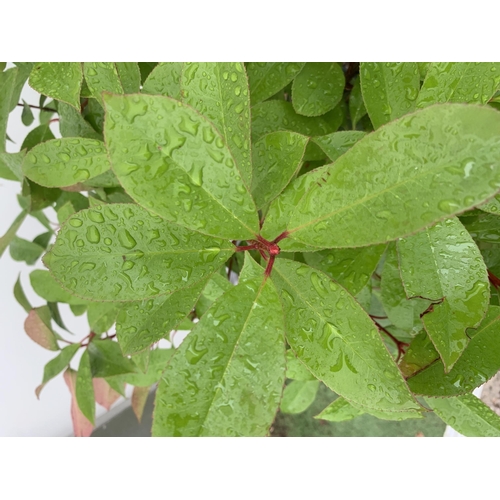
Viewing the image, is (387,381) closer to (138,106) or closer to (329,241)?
(329,241)

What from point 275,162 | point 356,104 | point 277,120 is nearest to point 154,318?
point 275,162

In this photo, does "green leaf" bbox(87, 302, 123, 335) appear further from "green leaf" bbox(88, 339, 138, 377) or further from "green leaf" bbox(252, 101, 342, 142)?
"green leaf" bbox(252, 101, 342, 142)

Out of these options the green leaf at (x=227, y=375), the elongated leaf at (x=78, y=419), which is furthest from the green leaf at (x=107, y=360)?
the green leaf at (x=227, y=375)

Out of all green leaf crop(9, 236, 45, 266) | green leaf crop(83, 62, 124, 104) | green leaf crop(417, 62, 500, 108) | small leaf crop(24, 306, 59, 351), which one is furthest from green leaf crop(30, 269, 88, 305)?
green leaf crop(417, 62, 500, 108)

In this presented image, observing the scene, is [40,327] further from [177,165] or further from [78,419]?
[177,165]

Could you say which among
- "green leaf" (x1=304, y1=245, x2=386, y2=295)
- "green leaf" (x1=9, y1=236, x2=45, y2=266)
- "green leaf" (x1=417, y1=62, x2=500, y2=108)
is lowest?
"green leaf" (x1=9, y1=236, x2=45, y2=266)

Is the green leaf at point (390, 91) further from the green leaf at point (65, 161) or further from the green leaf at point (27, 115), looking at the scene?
the green leaf at point (27, 115)
